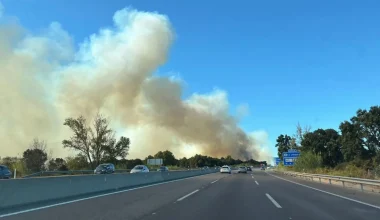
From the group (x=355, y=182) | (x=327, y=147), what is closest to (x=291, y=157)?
(x=355, y=182)

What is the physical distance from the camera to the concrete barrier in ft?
42.4

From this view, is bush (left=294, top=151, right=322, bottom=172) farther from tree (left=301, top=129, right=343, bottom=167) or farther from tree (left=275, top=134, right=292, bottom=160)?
tree (left=275, top=134, right=292, bottom=160)

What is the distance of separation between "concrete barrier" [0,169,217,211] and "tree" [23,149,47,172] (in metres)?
39.6

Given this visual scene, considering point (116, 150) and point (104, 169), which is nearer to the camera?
point (104, 169)

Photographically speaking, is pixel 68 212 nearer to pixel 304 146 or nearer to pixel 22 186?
pixel 22 186

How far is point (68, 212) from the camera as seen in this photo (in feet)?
38.7

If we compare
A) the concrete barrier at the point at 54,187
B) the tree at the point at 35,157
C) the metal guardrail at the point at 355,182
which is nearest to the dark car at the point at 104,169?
the tree at the point at 35,157

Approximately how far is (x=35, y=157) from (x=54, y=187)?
49635 millimetres

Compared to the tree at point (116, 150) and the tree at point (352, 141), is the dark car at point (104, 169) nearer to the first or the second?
the tree at point (116, 150)

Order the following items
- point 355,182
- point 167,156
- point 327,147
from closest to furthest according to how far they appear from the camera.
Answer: point 355,182
point 327,147
point 167,156

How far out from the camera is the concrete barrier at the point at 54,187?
12922mm

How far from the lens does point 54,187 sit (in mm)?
15914

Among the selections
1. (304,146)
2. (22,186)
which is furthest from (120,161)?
(22,186)

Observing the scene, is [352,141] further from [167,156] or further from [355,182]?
[167,156]
